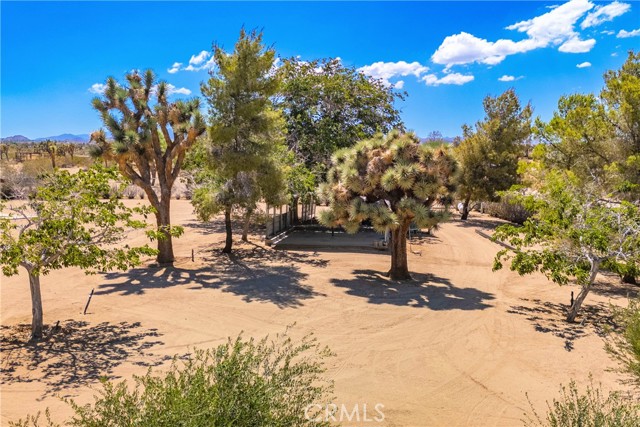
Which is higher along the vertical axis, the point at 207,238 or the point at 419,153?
the point at 419,153

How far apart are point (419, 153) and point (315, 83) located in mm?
13839

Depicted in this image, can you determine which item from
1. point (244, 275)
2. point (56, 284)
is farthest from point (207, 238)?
point (56, 284)

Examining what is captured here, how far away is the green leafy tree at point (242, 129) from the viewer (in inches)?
747

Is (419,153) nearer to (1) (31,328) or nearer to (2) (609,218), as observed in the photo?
(2) (609,218)

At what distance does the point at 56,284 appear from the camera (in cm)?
1545

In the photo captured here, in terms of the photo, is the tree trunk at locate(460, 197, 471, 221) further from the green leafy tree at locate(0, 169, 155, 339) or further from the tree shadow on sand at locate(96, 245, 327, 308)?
the green leafy tree at locate(0, 169, 155, 339)

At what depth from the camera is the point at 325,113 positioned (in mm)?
27594

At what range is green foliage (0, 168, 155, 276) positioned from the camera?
9227 mm

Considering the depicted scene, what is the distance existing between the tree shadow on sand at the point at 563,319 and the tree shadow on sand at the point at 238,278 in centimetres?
683

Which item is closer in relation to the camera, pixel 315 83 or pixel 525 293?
pixel 525 293

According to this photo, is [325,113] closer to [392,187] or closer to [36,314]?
[392,187]

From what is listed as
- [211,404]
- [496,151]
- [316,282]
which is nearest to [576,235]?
[316,282]

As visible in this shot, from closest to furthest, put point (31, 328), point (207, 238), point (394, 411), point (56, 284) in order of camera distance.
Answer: point (394, 411)
point (31, 328)
point (56, 284)
point (207, 238)

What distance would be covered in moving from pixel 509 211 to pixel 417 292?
1015 inches
